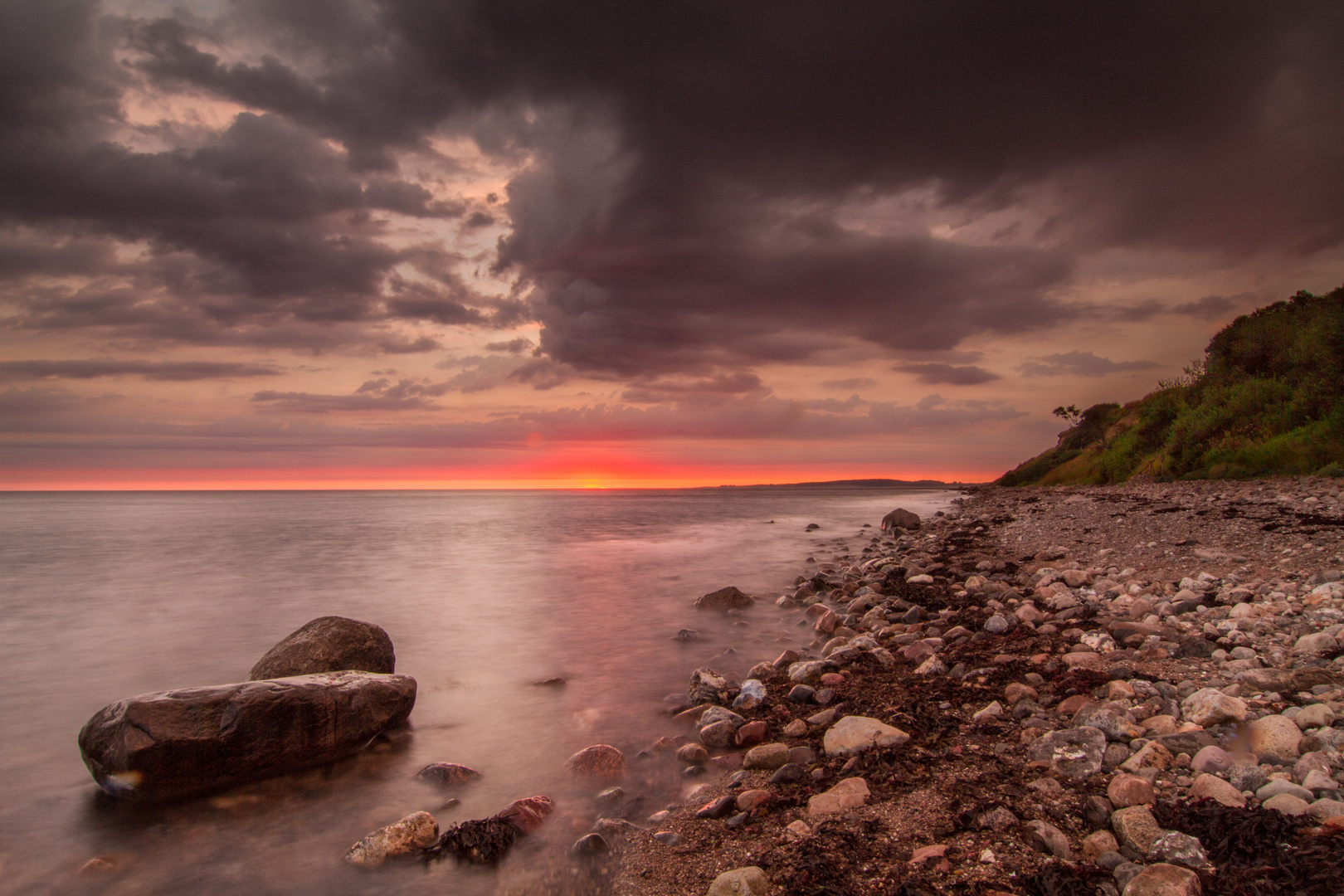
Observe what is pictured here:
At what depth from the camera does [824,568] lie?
1673 cm

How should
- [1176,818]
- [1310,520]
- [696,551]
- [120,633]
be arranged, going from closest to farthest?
[1176,818], [1310,520], [120,633], [696,551]

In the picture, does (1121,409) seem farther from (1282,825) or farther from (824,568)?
(1282,825)

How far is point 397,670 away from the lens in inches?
353

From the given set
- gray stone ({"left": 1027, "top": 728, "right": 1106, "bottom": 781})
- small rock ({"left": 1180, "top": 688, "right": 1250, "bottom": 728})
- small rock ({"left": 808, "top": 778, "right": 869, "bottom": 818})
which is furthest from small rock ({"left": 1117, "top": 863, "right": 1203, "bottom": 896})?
small rock ({"left": 1180, "top": 688, "right": 1250, "bottom": 728})

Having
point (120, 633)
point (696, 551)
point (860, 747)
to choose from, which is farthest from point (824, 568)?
point (120, 633)

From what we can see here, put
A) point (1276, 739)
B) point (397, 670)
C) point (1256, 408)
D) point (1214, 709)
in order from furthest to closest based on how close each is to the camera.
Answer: point (1256, 408) < point (397, 670) < point (1214, 709) < point (1276, 739)

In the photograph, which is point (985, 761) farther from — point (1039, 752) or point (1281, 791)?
point (1281, 791)

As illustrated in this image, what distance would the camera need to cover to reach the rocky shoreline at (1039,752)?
Answer: 2.88m

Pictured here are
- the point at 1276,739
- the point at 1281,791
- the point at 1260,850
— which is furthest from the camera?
the point at 1276,739

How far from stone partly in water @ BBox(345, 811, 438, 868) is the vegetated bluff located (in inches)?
943

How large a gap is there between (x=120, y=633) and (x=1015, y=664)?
15748 millimetres

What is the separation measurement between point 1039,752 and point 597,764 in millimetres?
3487

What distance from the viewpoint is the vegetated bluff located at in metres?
19.7

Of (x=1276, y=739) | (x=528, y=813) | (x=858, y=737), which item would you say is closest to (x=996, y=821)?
(x=858, y=737)
